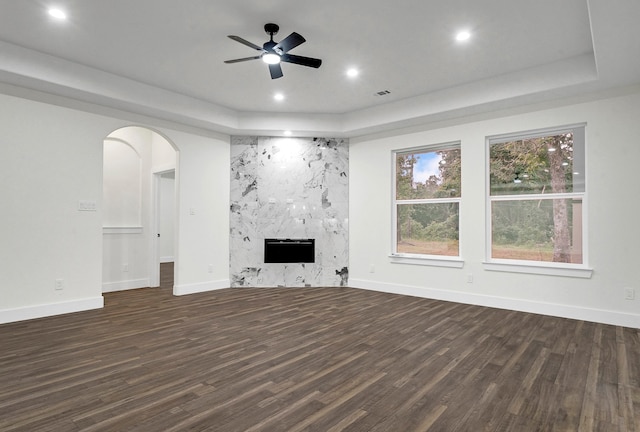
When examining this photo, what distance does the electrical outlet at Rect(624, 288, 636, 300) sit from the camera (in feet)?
13.3

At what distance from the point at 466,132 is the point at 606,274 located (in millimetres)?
2586

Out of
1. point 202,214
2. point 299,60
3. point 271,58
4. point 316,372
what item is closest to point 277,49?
point 271,58

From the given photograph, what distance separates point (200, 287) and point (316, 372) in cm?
381

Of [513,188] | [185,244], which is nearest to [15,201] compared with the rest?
[185,244]

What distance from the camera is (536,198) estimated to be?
4812 millimetres

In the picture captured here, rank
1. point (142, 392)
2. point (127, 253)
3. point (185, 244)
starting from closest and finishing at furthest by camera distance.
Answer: point (142, 392)
point (185, 244)
point (127, 253)

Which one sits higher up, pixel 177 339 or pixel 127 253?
pixel 127 253

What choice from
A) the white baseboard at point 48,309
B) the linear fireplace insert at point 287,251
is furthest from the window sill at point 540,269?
the white baseboard at point 48,309

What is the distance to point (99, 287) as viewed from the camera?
4.88 metres

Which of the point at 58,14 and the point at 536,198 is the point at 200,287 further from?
the point at 536,198

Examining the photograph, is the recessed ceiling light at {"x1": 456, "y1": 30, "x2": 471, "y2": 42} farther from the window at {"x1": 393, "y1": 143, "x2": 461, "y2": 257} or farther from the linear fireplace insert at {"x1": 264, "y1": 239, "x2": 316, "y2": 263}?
the linear fireplace insert at {"x1": 264, "y1": 239, "x2": 316, "y2": 263}

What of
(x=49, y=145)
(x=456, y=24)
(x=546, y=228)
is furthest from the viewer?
(x=546, y=228)

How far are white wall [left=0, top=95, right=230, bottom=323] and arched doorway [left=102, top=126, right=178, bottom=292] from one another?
1296 mm

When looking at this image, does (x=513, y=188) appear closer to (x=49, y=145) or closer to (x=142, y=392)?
(x=142, y=392)
